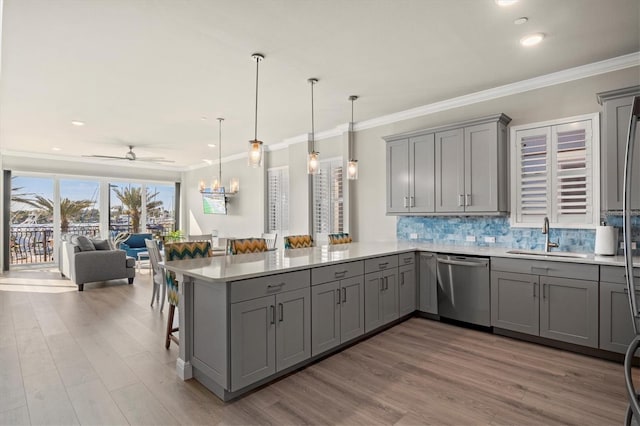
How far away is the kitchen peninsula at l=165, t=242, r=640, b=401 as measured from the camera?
2363mm

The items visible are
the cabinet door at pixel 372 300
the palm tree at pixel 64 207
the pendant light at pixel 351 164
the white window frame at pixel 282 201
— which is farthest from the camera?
the palm tree at pixel 64 207

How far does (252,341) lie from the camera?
2436 mm

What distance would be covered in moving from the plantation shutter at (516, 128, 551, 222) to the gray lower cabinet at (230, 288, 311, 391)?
2.82 meters

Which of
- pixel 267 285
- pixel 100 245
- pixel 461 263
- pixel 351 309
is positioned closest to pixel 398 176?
pixel 461 263

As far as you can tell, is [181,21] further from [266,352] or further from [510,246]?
[510,246]

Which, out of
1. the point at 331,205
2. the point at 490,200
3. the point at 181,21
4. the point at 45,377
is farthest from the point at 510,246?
the point at 45,377

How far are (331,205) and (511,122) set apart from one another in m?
3.10

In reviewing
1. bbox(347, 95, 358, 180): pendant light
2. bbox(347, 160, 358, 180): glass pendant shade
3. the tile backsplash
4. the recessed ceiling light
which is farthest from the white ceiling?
the tile backsplash

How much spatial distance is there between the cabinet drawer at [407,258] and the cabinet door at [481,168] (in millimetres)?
865

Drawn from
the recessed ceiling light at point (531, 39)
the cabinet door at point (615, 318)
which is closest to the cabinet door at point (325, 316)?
the cabinet door at point (615, 318)

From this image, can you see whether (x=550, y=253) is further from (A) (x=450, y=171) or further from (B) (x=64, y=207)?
(B) (x=64, y=207)

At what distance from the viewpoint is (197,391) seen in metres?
2.52

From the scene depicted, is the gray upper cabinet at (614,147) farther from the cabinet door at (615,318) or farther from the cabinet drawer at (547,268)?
the cabinet door at (615,318)

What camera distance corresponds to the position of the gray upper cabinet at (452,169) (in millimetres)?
3963
